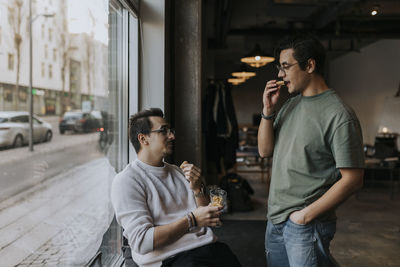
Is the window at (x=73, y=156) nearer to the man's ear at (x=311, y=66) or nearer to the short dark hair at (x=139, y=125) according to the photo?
the short dark hair at (x=139, y=125)

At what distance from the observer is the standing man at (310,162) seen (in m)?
1.71

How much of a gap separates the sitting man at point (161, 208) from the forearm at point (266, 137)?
0.38 meters

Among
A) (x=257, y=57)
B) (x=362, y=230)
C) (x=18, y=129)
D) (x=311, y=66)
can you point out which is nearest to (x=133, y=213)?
(x=18, y=129)

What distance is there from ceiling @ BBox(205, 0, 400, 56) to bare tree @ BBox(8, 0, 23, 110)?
214 inches

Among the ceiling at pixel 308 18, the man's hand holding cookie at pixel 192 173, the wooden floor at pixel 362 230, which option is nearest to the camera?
the man's hand holding cookie at pixel 192 173

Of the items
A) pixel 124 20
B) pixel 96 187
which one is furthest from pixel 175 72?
pixel 96 187

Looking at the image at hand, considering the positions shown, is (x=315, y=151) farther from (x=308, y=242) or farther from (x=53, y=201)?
(x=53, y=201)

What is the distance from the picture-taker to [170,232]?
170 cm

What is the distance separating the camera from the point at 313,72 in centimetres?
184

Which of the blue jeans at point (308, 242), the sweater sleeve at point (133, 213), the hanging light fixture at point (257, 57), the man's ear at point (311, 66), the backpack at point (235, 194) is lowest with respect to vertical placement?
the backpack at point (235, 194)

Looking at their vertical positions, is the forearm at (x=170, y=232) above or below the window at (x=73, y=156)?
below

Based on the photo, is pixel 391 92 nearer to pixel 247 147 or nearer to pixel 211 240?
pixel 247 147

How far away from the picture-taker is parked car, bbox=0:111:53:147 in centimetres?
114

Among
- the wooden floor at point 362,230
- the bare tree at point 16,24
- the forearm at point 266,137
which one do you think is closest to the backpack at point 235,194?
the wooden floor at point 362,230
